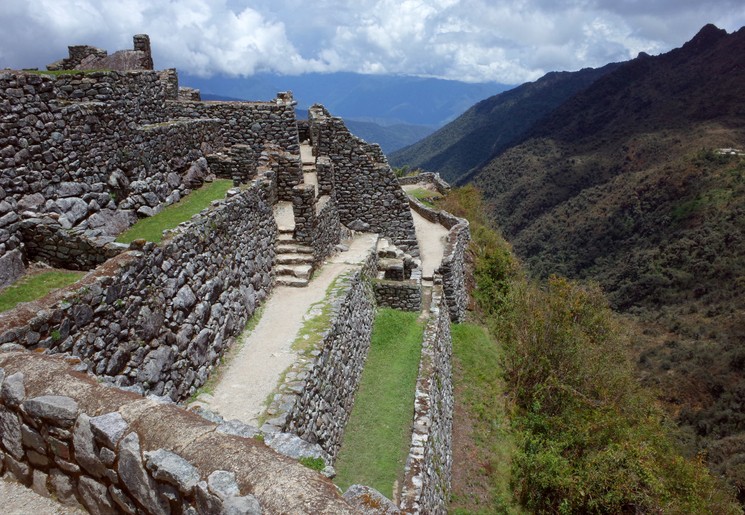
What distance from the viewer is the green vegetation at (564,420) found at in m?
12.7

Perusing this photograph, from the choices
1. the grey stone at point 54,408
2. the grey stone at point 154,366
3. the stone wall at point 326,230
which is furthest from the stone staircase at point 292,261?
the grey stone at point 54,408

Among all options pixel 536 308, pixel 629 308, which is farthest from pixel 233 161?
pixel 629 308

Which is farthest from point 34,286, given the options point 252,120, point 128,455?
point 252,120

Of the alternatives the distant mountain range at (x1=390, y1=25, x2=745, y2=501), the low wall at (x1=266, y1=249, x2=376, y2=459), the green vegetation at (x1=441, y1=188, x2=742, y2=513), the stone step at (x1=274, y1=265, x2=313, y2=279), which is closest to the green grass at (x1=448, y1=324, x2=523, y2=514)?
the green vegetation at (x1=441, y1=188, x2=742, y2=513)

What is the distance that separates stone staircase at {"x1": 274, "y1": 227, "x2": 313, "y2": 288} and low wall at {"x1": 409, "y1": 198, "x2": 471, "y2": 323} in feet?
19.2

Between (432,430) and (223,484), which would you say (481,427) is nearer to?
(432,430)

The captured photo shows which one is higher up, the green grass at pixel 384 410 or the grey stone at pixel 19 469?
the grey stone at pixel 19 469

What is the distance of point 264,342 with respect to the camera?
1001cm

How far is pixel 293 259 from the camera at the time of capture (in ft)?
43.3

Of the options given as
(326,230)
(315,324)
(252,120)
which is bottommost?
(315,324)

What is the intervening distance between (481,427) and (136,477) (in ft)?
41.3

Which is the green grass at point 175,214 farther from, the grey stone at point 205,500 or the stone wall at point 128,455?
the grey stone at point 205,500

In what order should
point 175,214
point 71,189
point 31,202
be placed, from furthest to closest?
point 175,214, point 71,189, point 31,202

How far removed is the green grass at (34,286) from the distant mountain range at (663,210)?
30.7 metres
